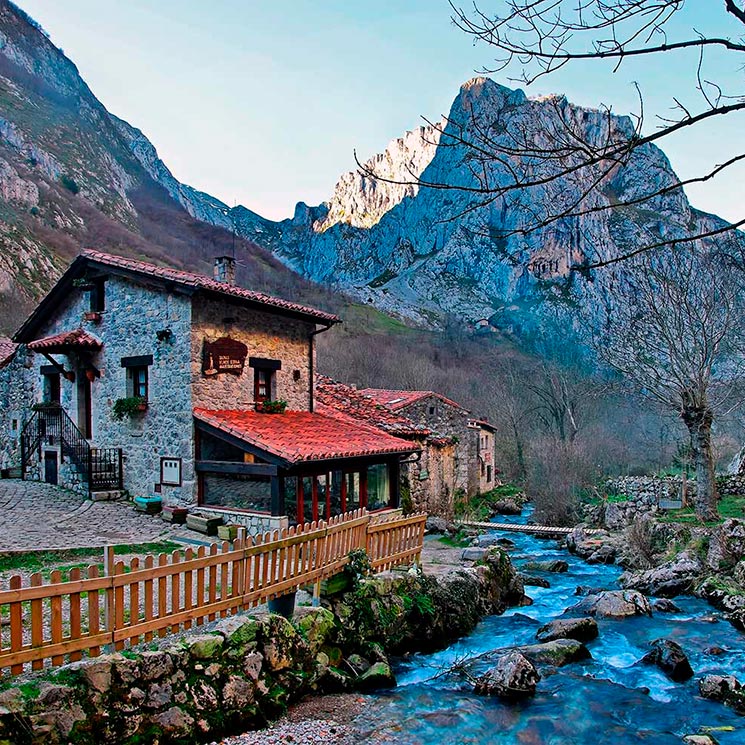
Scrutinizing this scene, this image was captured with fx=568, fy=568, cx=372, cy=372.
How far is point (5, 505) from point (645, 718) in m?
14.8

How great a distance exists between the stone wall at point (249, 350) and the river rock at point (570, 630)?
9.24 meters

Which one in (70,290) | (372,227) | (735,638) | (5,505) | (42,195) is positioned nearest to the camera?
(735,638)

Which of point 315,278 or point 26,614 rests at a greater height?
point 315,278

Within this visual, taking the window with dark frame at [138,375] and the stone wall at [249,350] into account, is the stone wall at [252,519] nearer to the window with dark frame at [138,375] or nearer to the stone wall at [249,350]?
the stone wall at [249,350]

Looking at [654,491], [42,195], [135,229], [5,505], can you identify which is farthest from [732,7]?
[135,229]

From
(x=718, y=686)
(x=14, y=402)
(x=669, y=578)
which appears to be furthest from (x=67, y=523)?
(x=669, y=578)

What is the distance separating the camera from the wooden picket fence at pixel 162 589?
533 cm

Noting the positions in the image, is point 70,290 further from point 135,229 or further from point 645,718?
point 135,229

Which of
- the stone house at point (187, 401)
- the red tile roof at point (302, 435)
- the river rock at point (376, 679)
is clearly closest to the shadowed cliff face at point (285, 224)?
the stone house at point (187, 401)

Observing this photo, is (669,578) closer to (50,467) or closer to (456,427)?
(456,427)

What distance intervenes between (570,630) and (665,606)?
10.0ft

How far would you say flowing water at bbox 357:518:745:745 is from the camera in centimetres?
728

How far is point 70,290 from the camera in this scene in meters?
17.3

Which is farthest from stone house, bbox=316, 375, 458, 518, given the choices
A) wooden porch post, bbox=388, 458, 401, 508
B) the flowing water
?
the flowing water
